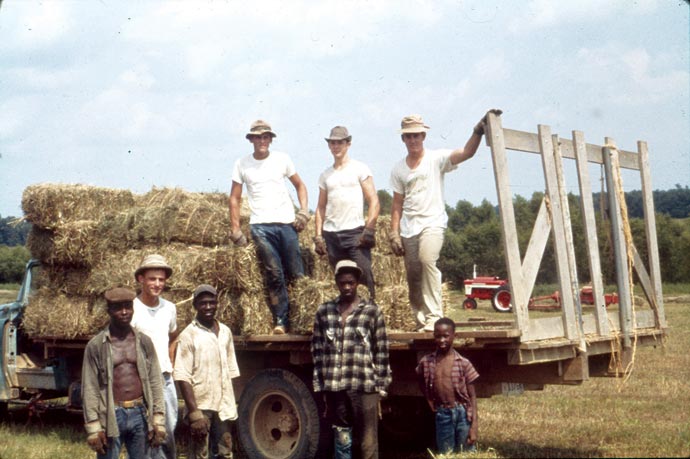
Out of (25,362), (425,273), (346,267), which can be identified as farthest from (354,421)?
(25,362)

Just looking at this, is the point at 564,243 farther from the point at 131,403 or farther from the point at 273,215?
the point at 131,403

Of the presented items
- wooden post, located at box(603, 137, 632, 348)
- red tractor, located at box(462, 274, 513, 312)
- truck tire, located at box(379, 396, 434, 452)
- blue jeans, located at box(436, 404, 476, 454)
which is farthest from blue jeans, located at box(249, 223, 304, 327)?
red tractor, located at box(462, 274, 513, 312)

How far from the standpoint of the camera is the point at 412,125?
7.63m

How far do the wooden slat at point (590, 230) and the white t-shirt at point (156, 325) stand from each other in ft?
11.8

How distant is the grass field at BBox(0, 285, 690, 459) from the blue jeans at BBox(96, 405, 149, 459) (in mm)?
2215

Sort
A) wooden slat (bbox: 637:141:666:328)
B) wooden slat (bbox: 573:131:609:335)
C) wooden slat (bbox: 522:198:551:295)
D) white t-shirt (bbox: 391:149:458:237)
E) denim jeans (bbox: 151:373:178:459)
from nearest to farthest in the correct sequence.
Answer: denim jeans (bbox: 151:373:178:459) → wooden slat (bbox: 522:198:551:295) → white t-shirt (bbox: 391:149:458:237) → wooden slat (bbox: 573:131:609:335) → wooden slat (bbox: 637:141:666:328)

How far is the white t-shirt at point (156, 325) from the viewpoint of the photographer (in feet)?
21.7

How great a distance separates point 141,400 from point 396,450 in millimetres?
3784

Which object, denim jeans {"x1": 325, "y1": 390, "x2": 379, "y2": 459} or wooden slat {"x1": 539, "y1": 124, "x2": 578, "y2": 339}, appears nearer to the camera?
denim jeans {"x1": 325, "y1": 390, "x2": 379, "y2": 459}

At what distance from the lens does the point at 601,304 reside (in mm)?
7820

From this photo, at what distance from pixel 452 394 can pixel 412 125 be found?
2.26m

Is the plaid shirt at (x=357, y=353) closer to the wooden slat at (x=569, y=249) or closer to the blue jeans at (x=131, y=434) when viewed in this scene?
the blue jeans at (x=131, y=434)

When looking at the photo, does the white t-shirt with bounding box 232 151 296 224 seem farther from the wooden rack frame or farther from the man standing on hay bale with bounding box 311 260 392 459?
the wooden rack frame

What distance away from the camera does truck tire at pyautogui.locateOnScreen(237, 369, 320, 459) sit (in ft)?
26.0
